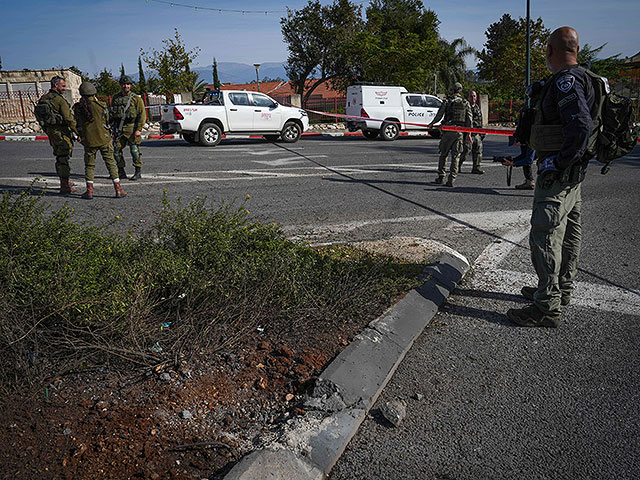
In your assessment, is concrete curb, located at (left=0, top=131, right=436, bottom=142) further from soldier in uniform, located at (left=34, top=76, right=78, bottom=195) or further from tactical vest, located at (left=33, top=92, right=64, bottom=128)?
tactical vest, located at (left=33, top=92, right=64, bottom=128)

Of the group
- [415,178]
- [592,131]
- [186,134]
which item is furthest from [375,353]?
[186,134]

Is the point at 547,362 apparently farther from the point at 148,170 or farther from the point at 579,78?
the point at 148,170

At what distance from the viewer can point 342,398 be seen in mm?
2672

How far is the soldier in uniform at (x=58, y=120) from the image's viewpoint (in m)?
7.64

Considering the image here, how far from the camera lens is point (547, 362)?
318 cm

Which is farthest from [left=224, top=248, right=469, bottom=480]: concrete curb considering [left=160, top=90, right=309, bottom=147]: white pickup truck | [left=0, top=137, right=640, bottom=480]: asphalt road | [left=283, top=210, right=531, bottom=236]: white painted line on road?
[left=160, top=90, right=309, bottom=147]: white pickup truck

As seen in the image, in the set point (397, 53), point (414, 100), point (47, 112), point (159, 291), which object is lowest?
point (159, 291)

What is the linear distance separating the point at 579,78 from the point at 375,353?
2242 millimetres

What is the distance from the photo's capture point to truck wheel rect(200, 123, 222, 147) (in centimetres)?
1639

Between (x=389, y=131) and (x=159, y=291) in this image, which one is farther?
(x=389, y=131)

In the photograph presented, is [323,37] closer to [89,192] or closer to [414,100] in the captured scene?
[414,100]

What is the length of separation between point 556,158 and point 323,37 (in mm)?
36300

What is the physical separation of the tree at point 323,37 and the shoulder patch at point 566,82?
110 ft

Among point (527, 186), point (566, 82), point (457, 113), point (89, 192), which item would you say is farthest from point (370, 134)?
point (566, 82)
